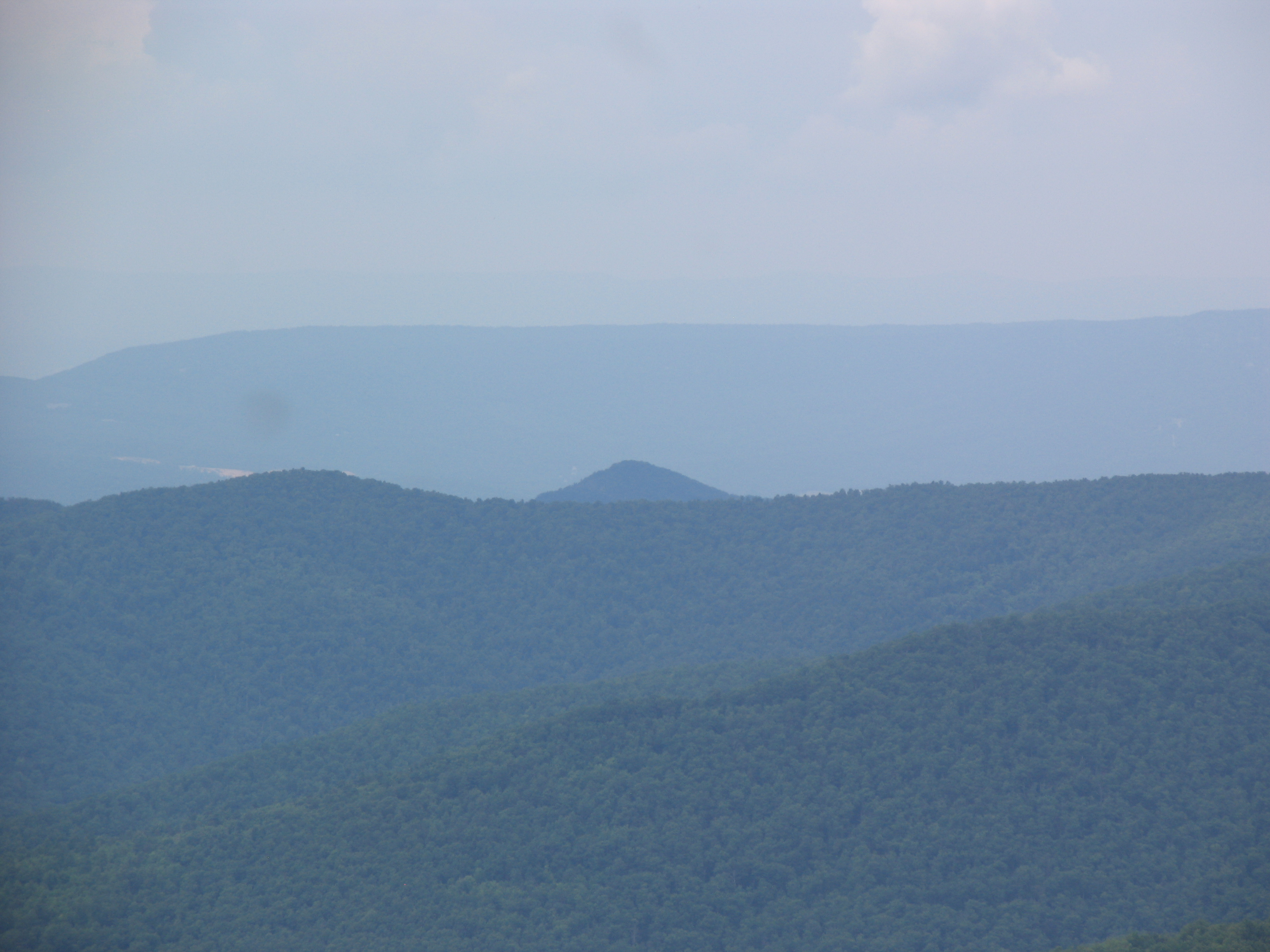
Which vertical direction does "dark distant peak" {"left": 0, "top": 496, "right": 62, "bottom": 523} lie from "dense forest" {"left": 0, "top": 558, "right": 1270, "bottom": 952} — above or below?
above

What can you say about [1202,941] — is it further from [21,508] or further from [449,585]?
[21,508]

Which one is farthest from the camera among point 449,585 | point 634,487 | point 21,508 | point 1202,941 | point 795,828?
point 634,487

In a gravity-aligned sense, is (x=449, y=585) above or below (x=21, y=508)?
below

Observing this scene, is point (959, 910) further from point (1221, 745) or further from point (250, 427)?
point (250, 427)

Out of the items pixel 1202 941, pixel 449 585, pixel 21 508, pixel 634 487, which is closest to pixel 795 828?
pixel 1202 941

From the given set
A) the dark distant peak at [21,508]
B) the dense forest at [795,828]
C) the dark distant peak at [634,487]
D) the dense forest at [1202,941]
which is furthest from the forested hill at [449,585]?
the dense forest at [1202,941]

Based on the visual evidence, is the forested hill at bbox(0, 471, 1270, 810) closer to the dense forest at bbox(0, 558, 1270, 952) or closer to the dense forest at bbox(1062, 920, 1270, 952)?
the dense forest at bbox(0, 558, 1270, 952)

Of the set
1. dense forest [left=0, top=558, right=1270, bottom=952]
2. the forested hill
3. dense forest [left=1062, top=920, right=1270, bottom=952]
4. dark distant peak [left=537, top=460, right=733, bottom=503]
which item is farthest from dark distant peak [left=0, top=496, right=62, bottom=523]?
dense forest [left=1062, top=920, right=1270, bottom=952]
